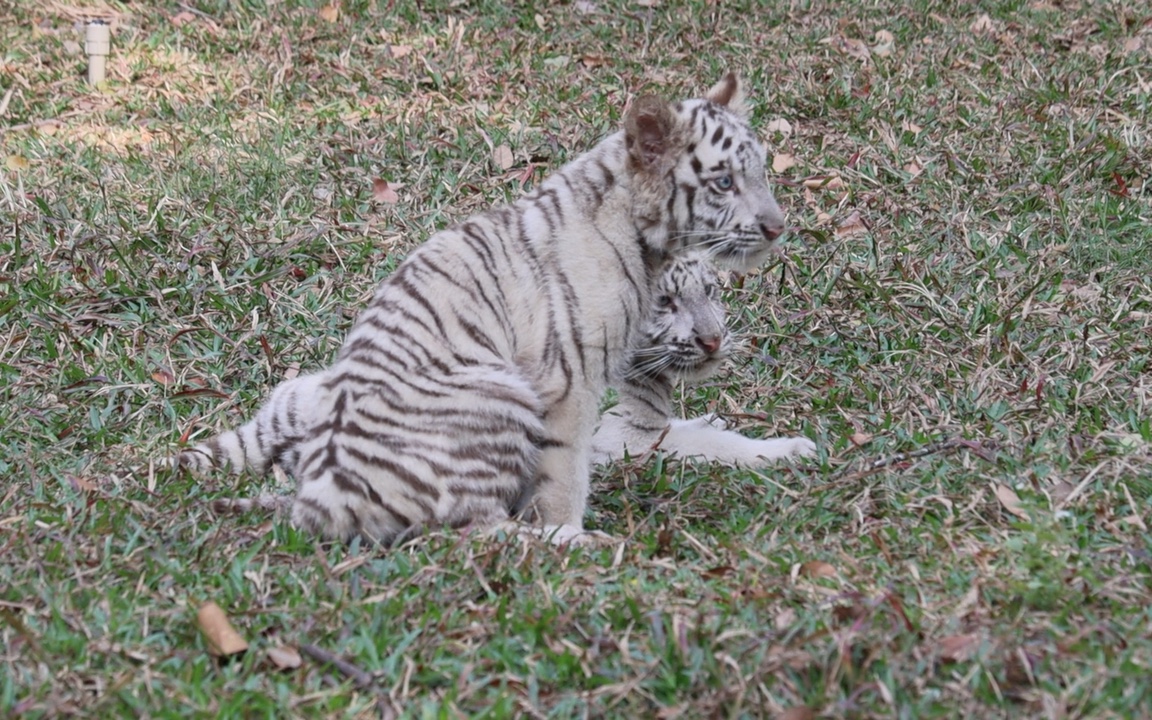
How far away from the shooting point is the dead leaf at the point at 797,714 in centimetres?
292

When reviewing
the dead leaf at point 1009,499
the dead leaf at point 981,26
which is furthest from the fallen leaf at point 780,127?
the dead leaf at point 1009,499

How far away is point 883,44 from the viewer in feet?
26.7

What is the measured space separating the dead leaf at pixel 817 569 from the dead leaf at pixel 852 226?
122 inches

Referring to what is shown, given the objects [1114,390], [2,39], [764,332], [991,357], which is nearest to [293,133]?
[2,39]

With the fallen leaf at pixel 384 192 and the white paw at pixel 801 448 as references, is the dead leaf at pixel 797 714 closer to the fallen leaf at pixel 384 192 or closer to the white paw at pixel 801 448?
the white paw at pixel 801 448

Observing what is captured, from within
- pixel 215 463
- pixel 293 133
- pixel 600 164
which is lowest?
pixel 215 463

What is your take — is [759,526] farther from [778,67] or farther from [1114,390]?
[778,67]

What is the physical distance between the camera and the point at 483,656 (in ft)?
10.8

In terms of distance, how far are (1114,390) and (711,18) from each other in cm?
425

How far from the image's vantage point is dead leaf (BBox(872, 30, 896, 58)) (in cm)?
805

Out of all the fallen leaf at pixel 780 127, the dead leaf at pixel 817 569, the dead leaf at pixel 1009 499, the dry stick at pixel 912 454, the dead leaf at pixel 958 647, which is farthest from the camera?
the fallen leaf at pixel 780 127

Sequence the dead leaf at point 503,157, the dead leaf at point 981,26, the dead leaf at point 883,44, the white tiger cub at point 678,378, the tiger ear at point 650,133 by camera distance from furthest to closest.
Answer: the dead leaf at point 981,26 → the dead leaf at point 883,44 → the dead leaf at point 503,157 → the white tiger cub at point 678,378 → the tiger ear at point 650,133

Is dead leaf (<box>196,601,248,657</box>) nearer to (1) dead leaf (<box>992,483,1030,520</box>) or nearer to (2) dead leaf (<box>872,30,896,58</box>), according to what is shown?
(1) dead leaf (<box>992,483,1030,520</box>)

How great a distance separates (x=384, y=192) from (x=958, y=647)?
173 inches
